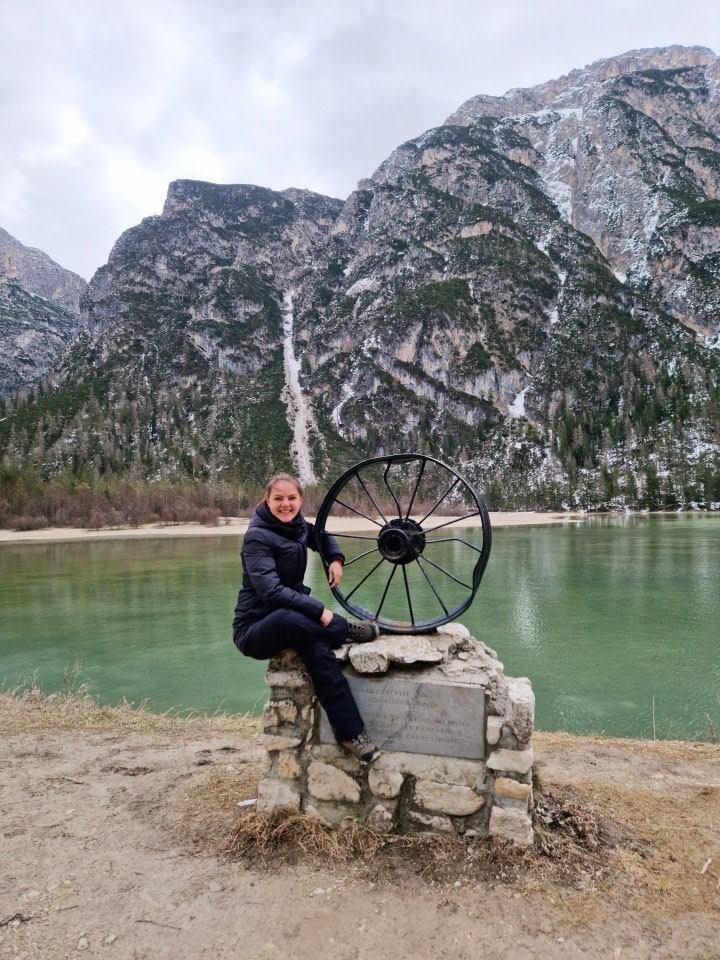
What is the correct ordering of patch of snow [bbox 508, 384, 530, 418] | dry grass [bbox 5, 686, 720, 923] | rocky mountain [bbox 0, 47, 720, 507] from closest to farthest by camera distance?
dry grass [bbox 5, 686, 720, 923], rocky mountain [bbox 0, 47, 720, 507], patch of snow [bbox 508, 384, 530, 418]

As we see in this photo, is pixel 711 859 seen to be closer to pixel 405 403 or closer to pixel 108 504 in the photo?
pixel 108 504

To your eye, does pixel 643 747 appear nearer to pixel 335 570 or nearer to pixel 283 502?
pixel 335 570

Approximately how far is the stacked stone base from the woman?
0.25 metres

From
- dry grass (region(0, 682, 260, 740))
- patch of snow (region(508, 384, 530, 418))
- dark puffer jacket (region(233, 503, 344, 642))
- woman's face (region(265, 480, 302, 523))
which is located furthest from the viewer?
patch of snow (region(508, 384, 530, 418))

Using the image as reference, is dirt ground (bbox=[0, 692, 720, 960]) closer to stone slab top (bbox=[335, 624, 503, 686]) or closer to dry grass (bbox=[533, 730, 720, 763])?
dry grass (bbox=[533, 730, 720, 763])

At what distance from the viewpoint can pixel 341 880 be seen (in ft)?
13.7

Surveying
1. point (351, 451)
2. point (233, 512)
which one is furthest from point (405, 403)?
point (233, 512)

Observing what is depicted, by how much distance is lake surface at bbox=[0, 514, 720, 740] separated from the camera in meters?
11.8

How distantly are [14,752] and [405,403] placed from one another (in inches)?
7004

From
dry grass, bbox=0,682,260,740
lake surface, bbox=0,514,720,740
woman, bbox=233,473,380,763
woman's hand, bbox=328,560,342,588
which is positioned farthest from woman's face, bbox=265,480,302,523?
lake surface, bbox=0,514,720,740

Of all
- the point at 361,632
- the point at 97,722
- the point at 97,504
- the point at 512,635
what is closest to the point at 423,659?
the point at 361,632

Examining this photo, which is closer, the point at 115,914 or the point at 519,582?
the point at 115,914

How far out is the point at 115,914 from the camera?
3811 mm

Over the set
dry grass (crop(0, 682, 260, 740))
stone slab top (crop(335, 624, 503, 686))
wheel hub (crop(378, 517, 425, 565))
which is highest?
wheel hub (crop(378, 517, 425, 565))
